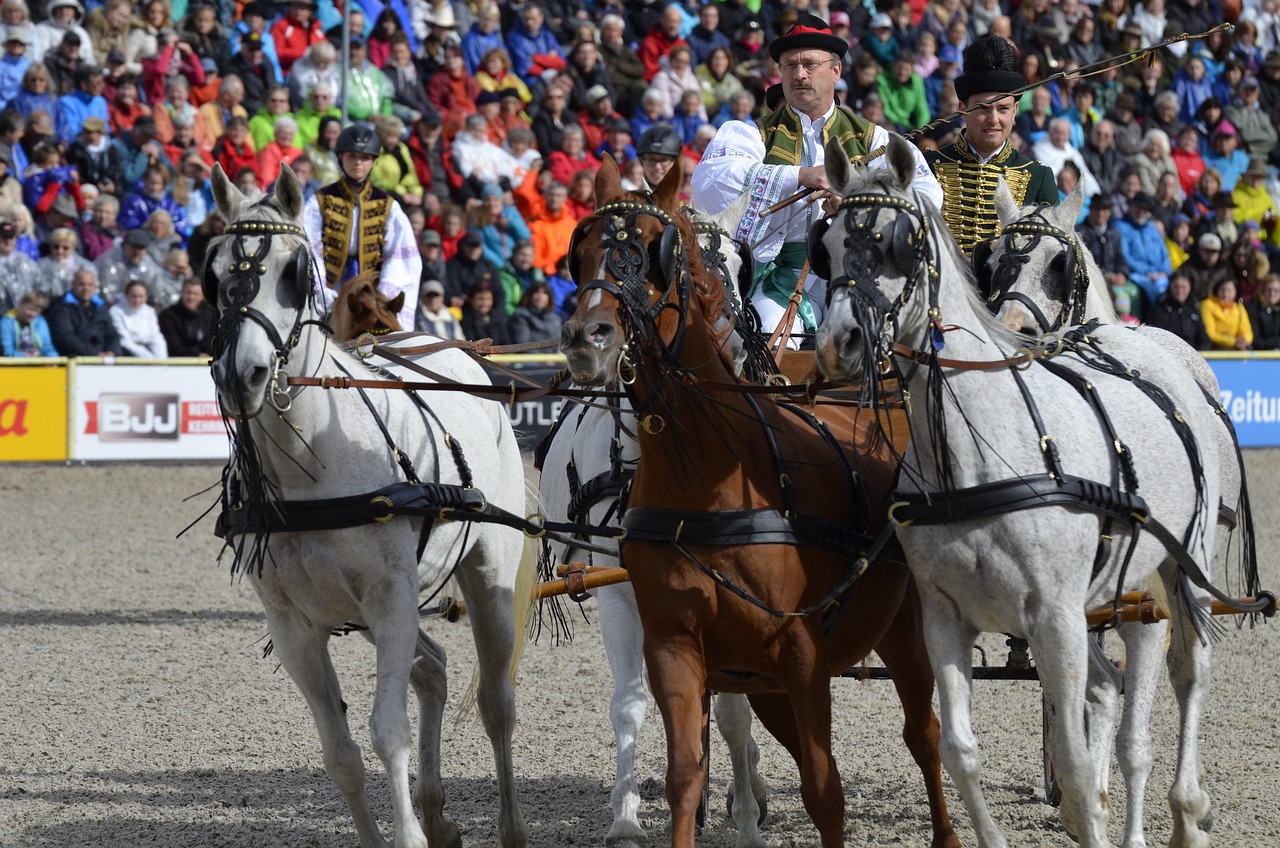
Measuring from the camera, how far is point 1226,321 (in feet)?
53.9

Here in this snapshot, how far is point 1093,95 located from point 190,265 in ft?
36.9

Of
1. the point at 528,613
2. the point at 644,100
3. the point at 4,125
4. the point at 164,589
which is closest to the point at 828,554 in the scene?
the point at 528,613

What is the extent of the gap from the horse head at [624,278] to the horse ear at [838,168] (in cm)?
40

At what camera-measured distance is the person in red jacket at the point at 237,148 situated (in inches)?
577

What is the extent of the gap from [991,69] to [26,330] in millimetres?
9384

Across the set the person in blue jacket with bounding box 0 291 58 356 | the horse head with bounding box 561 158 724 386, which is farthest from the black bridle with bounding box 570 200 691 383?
the person in blue jacket with bounding box 0 291 58 356

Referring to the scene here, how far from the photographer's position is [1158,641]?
Answer: 16.4ft

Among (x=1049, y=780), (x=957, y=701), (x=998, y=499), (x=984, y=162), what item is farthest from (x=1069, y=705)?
(x=984, y=162)

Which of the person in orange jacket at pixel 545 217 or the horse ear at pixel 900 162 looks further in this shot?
the person in orange jacket at pixel 545 217

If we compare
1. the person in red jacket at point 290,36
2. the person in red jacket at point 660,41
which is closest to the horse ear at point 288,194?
the person in red jacket at point 290,36

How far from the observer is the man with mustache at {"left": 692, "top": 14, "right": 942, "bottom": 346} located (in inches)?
226

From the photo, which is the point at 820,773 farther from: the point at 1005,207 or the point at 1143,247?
the point at 1143,247

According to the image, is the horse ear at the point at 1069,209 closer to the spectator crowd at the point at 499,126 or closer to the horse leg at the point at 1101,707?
the horse leg at the point at 1101,707

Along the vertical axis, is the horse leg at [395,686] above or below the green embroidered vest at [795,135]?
below
